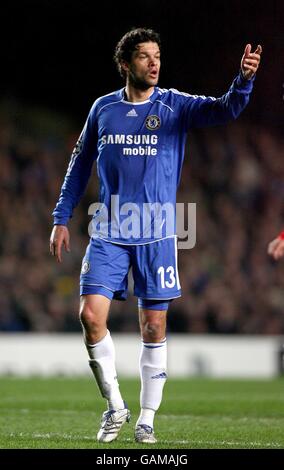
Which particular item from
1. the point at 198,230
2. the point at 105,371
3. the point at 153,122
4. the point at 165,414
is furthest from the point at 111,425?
the point at 198,230

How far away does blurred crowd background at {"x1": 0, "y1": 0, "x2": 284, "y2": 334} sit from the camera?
17.4m

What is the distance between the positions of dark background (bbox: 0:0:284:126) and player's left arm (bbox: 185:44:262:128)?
864cm

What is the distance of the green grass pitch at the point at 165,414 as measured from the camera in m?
6.54

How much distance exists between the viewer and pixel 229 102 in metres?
6.53

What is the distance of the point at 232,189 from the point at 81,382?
22.1 feet

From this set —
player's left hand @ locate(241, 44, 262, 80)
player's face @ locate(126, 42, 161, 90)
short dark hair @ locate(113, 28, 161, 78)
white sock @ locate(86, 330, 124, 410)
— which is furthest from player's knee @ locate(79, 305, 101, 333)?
player's left hand @ locate(241, 44, 262, 80)

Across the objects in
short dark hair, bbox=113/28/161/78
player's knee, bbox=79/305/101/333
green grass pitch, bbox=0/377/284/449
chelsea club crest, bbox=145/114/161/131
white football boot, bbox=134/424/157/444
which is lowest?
green grass pitch, bbox=0/377/284/449

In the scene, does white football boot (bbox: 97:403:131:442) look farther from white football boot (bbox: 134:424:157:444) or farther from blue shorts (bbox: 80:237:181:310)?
blue shorts (bbox: 80:237:181:310)

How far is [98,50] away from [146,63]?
542 inches

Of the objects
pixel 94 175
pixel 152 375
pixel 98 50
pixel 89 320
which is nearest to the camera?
pixel 89 320

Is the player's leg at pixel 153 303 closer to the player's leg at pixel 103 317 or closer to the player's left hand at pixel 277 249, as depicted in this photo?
the player's leg at pixel 103 317

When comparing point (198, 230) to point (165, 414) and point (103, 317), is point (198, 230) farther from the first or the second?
point (103, 317)

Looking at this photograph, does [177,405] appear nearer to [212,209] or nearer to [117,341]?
[117,341]
